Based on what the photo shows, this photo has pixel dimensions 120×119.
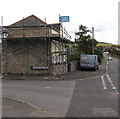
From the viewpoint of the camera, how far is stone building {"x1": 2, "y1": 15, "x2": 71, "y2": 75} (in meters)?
22.5

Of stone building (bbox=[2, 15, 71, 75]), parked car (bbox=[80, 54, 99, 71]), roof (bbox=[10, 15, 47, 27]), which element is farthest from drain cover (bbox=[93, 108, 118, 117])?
parked car (bbox=[80, 54, 99, 71])

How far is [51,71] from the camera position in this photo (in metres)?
22.8

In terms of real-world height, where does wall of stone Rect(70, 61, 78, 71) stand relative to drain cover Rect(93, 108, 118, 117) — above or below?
above

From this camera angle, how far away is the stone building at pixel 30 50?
2255 centimetres

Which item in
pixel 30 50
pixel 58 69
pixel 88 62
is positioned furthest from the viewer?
pixel 88 62

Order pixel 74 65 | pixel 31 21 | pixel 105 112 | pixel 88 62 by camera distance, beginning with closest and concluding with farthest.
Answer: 1. pixel 105 112
2. pixel 31 21
3. pixel 88 62
4. pixel 74 65

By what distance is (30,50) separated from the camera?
2306cm

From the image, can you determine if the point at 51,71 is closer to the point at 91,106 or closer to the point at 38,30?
the point at 38,30

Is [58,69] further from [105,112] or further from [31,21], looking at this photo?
[105,112]

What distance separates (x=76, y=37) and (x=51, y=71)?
29782 mm

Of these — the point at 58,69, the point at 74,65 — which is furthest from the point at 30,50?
the point at 74,65

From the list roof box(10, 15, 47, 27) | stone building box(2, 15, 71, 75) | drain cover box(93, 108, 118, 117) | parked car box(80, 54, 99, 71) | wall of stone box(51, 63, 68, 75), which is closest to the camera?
drain cover box(93, 108, 118, 117)

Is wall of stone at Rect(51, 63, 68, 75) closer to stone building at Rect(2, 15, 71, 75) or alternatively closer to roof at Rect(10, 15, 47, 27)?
stone building at Rect(2, 15, 71, 75)

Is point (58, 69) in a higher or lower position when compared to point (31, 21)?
lower
